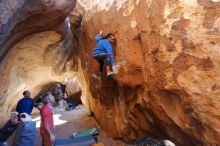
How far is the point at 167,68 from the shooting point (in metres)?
4.89

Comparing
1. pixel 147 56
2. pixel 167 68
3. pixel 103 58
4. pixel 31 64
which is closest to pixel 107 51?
pixel 103 58

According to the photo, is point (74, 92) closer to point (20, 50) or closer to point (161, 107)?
point (20, 50)

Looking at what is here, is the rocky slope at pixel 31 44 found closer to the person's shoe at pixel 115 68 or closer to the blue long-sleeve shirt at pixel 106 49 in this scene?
the blue long-sleeve shirt at pixel 106 49

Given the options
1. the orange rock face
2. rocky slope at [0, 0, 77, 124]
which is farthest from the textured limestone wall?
the orange rock face

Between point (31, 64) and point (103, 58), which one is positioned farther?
point (31, 64)

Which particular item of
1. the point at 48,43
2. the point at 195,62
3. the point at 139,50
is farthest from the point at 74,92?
the point at 195,62

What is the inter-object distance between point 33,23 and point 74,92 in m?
12.9

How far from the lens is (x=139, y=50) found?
6000mm

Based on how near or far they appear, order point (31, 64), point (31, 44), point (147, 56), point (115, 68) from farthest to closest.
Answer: point (31, 64), point (31, 44), point (115, 68), point (147, 56)

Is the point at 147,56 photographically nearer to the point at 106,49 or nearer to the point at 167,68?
the point at 167,68

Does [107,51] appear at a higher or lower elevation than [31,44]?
lower

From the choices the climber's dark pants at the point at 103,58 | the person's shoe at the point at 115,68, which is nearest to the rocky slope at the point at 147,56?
the person's shoe at the point at 115,68

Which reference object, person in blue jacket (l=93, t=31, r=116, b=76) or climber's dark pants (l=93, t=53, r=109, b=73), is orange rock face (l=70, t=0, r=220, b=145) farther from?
climber's dark pants (l=93, t=53, r=109, b=73)

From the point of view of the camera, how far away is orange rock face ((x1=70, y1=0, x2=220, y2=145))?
4176mm
